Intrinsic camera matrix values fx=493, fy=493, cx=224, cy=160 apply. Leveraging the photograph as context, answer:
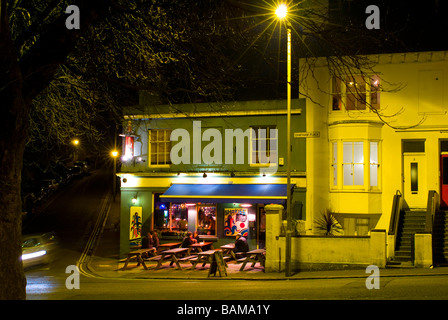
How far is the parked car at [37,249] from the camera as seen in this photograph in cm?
2030

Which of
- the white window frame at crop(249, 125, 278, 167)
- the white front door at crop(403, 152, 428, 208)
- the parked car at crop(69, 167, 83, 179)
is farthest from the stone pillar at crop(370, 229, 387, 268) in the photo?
the parked car at crop(69, 167, 83, 179)

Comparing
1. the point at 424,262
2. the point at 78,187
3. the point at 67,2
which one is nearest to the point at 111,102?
the point at 67,2

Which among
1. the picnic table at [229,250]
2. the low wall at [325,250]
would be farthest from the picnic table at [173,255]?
the low wall at [325,250]

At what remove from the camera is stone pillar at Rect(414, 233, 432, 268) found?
16.8 m

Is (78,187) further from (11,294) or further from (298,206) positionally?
(11,294)

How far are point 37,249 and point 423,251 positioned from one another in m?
15.1

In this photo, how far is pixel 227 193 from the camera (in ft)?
74.0

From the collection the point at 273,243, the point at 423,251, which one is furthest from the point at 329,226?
the point at 423,251

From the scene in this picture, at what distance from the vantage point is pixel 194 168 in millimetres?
24375

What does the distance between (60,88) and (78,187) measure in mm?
38072

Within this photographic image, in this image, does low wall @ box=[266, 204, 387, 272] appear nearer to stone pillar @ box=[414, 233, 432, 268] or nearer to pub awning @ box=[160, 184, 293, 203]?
stone pillar @ box=[414, 233, 432, 268]

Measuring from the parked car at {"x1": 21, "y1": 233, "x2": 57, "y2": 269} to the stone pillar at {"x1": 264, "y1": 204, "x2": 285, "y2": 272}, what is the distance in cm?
958

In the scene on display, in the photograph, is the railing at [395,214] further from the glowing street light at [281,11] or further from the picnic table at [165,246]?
the glowing street light at [281,11]

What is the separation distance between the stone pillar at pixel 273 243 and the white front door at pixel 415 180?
689cm
